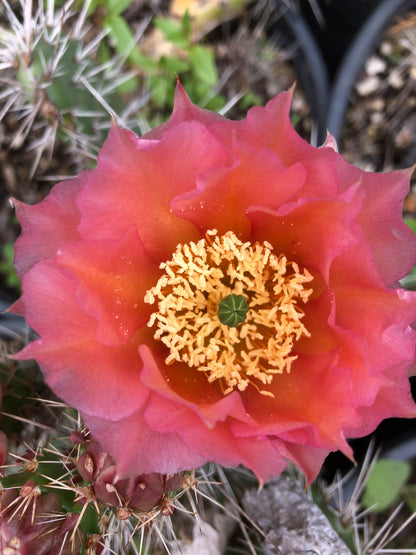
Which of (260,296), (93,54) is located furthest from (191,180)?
(93,54)

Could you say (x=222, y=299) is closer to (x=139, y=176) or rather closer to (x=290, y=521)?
(x=139, y=176)

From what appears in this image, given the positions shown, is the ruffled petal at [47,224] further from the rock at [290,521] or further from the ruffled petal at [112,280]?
the rock at [290,521]

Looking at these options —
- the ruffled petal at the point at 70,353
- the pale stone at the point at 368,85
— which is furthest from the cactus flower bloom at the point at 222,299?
the pale stone at the point at 368,85

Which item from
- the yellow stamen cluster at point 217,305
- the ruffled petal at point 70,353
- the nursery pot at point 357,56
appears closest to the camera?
the ruffled petal at point 70,353

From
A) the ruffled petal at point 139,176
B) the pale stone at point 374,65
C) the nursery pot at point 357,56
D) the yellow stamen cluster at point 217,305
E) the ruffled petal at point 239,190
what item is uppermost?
the ruffled petal at point 139,176

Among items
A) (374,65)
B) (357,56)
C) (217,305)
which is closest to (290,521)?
(217,305)

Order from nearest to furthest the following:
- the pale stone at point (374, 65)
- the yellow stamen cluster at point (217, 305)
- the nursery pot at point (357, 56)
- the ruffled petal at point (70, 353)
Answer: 1. the ruffled petal at point (70, 353)
2. the yellow stamen cluster at point (217, 305)
3. the nursery pot at point (357, 56)
4. the pale stone at point (374, 65)

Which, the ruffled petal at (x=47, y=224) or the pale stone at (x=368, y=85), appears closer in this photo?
the ruffled petal at (x=47, y=224)

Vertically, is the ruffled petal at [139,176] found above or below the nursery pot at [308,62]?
above
